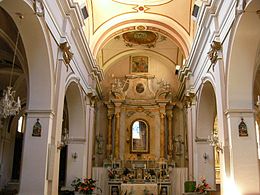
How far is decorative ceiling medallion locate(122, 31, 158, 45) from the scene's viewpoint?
51.8ft

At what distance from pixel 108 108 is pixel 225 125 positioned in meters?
9.54

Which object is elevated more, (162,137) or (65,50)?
(65,50)

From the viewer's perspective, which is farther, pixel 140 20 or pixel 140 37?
pixel 140 37

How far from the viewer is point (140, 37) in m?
16.2

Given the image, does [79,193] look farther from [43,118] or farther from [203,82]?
[203,82]

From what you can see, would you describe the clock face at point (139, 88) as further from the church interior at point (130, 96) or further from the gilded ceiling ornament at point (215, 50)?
the gilded ceiling ornament at point (215, 50)

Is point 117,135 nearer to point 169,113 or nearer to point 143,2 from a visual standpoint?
point 169,113

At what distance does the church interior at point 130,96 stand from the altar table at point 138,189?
0.13ft

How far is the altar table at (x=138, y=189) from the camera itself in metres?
13.1

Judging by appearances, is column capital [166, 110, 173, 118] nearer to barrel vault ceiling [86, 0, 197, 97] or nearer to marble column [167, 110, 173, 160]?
marble column [167, 110, 173, 160]

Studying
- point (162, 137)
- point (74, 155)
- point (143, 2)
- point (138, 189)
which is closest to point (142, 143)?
point (162, 137)

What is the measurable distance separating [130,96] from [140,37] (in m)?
3.01

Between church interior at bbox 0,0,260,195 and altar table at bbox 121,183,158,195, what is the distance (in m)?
0.04

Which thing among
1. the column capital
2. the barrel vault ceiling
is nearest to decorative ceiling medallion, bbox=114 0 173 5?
the barrel vault ceiling
